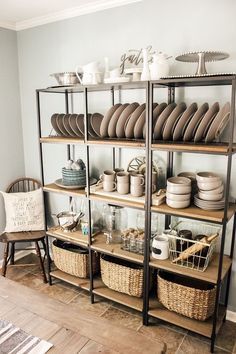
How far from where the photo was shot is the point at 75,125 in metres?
2.41

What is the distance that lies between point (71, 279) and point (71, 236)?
1.35 feet

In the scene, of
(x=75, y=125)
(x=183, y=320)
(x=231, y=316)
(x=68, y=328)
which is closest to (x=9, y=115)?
(x=75, y=125)

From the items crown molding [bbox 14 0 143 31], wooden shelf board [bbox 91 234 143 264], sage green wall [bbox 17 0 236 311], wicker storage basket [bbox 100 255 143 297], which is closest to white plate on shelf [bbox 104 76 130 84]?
sage green wall [bbox 17 0 236 311]

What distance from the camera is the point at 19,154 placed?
3.14m

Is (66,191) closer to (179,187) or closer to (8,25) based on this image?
(179,187)

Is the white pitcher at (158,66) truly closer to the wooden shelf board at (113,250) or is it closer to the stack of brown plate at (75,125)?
the stack of brown plate at (75,125)

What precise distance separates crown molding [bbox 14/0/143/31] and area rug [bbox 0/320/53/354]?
2263 millimetres

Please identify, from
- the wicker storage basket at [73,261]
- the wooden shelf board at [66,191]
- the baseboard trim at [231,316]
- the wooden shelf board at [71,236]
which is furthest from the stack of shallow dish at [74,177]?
the baseboard trim at [231,316]

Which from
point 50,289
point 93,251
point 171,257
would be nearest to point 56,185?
point 93,251

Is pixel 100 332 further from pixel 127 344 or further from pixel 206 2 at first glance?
pixel 206 2

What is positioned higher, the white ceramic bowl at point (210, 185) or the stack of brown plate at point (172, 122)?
the stack of brown plate at point (172, 122)

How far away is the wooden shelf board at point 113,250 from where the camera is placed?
7.13ft

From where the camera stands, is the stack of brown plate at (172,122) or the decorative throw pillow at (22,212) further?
the decorative throw pillow at (22,212)

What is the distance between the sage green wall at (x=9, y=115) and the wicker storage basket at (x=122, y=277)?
1316 mm
